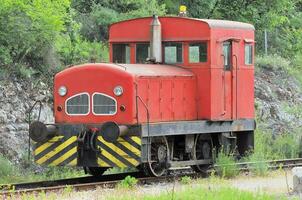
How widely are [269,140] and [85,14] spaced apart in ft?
30.8

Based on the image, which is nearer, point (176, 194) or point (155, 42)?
point (176, 194)

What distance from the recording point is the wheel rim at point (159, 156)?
49.4 feet

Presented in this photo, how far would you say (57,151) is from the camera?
14.8 meters

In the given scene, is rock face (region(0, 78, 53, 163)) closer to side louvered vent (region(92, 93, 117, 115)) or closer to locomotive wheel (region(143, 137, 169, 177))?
side louvered vent (region(92, 93, 117, 115))

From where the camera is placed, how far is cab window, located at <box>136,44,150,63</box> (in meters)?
16.6

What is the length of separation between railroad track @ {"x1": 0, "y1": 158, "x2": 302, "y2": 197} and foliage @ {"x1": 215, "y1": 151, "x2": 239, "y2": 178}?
38cm

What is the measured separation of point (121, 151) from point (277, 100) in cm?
1465

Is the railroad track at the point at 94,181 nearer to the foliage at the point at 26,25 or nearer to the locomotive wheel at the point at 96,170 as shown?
the locomotive wheel at the point at 96,170

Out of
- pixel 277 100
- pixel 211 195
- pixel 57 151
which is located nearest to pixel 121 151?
pixel 57 151

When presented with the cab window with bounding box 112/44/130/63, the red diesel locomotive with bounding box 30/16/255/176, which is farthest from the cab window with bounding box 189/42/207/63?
the cab window with bounding box 112/44/130/63

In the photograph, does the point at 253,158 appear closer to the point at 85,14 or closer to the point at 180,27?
the point at 180,27

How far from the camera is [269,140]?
2162 centimetres

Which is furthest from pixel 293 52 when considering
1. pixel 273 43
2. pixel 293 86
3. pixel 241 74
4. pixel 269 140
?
pixel 241 74

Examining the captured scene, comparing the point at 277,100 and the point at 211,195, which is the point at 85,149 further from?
the point at 277,100
